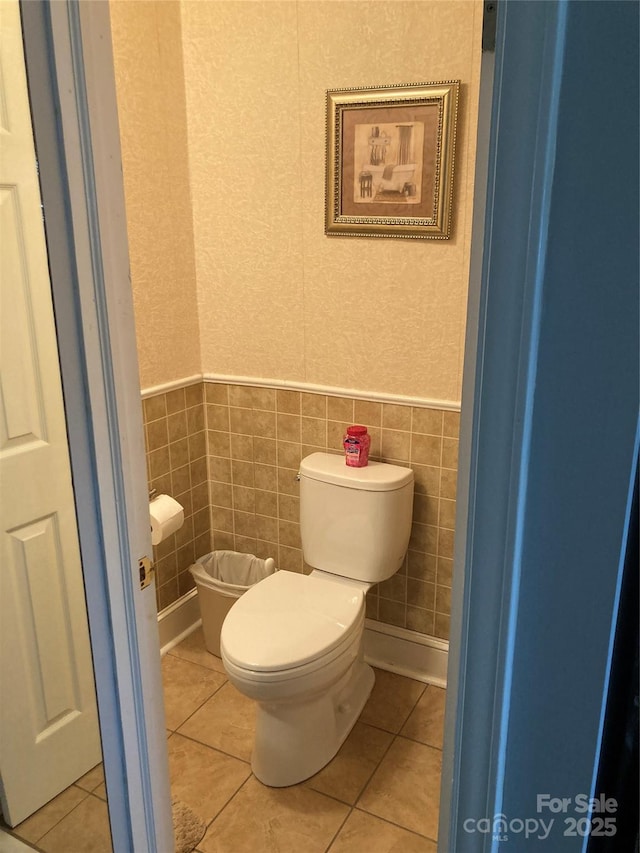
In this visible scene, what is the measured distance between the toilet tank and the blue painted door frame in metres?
1.29

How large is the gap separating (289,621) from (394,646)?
665 mm

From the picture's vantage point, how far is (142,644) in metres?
1.19

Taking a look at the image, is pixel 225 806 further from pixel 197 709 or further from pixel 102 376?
pixel 102 376

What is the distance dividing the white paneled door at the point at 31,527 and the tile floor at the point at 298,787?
0.35 ft

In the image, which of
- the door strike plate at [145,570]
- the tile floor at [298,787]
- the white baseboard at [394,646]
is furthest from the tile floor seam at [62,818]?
the white baseboard at [394,646]

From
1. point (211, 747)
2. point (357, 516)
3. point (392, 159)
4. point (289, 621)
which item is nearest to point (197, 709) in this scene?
point (211, 747)

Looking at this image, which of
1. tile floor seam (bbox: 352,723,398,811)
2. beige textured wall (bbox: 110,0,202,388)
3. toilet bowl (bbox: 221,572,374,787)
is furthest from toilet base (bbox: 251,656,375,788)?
beige textured wall (bbox: 110,0,202,388)

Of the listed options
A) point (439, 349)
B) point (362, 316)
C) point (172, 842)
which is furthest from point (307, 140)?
point (172, 842)

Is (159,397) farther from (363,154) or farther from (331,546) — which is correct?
(363,154)

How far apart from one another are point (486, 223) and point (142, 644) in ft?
3.14

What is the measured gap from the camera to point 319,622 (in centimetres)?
186

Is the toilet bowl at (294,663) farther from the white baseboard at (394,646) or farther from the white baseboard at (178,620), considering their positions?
the white baseboard at (178,620)

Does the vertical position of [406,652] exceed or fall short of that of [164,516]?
it falls short

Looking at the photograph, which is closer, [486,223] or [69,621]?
[486,223]
